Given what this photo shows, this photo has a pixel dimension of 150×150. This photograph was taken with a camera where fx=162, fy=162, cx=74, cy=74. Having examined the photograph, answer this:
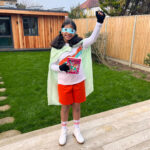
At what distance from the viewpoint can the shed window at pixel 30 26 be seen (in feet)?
40.0

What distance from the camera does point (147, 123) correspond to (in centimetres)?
269

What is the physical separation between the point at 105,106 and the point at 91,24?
7765 mm

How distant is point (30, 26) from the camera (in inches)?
487

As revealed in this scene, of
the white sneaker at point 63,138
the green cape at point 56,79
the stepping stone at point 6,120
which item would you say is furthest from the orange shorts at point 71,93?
the stepping stone at point 6,120

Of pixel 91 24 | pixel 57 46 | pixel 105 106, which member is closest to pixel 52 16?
pixel 91 24

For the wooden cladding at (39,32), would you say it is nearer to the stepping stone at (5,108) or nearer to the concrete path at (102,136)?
the stepping stone at (5,108)

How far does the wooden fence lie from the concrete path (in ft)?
14.9

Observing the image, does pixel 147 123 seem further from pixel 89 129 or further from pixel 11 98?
pixel 11 98

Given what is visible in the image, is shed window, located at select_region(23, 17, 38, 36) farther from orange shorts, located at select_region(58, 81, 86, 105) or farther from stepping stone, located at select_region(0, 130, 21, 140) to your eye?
orange shorts, located at select_region(58, 81, 86, 105)

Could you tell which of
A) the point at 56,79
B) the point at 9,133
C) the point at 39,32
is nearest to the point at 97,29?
the point at 56,79

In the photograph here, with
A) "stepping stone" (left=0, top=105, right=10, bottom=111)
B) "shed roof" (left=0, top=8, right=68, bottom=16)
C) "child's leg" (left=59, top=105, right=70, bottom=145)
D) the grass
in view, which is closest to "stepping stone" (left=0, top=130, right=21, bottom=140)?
the grass

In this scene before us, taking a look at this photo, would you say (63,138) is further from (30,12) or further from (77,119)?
(30,12)

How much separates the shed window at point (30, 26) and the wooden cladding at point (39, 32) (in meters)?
0.23

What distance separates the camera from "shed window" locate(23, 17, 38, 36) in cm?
1220
